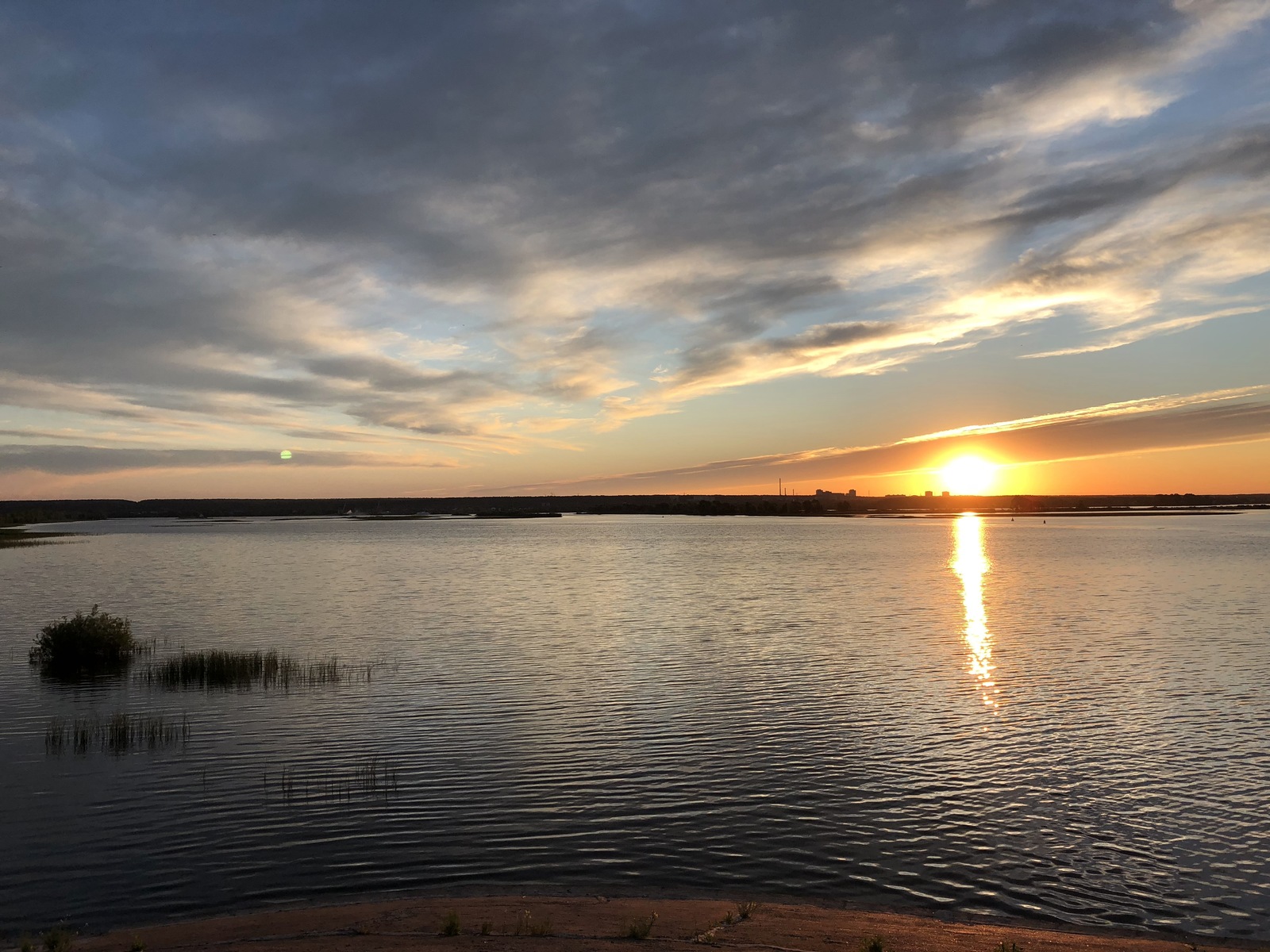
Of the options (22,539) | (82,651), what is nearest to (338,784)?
(82,651)

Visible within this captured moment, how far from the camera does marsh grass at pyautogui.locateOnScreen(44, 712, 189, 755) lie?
78.0 feet

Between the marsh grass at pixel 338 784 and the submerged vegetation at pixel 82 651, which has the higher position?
the submerged vegetation at pixel 82 651

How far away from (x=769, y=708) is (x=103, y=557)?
96352 millimetres

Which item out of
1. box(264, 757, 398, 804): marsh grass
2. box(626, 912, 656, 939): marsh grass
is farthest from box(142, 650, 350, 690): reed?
box(626, 912, 656, 939): marsh grass

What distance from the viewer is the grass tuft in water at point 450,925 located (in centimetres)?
1223

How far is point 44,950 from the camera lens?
1207 centimetres

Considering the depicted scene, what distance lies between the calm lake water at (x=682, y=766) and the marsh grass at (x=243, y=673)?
108 centimetres

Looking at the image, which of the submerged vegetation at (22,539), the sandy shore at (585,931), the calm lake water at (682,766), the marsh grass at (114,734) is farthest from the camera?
the submerged vegetation at (22,539)

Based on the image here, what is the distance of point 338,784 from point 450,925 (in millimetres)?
9244

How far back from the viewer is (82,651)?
114ft

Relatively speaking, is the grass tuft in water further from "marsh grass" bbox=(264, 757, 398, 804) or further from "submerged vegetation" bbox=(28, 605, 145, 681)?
"submerged vegetation" bbox=(28, 605, 145, 681)

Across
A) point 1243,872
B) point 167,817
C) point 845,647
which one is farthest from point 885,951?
point 845,647

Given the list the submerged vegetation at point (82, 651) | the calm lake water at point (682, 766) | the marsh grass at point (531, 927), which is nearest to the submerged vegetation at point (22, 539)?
the calm lake water at point (682, 766)

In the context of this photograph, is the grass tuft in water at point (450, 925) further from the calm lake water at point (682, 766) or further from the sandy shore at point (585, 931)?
the calm lake water at point (682, 766)
